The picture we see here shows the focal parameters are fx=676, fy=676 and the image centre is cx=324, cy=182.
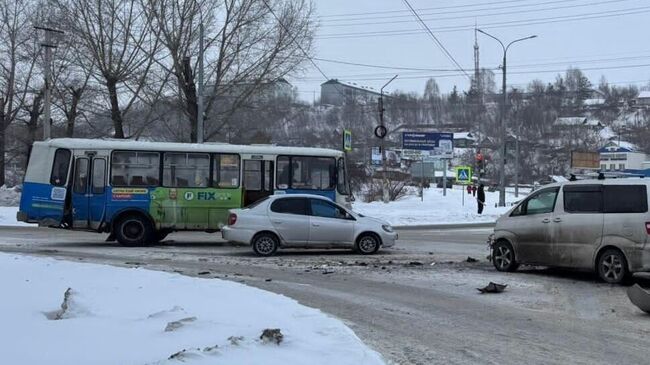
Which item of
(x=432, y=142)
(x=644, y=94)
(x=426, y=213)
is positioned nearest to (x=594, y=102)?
(x=644, y=94)

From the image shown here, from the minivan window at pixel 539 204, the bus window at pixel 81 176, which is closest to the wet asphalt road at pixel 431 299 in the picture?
the minivan window at pixel 539 204

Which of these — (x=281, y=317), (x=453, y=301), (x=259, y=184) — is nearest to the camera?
(x=281, y=317)

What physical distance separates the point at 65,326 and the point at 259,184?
1386 cm

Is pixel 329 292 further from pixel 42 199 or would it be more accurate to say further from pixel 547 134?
pixel 547 134

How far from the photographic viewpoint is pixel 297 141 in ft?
177

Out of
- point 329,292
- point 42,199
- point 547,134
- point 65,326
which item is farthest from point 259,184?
point 547,134

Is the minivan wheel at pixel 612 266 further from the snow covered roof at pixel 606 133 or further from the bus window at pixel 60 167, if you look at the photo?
the snow covered roof at pixel 606 133

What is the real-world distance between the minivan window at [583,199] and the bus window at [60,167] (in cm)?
1324

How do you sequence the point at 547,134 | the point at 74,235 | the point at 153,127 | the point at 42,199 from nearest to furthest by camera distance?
the point at 42,199, the point at 74,235, the point at 153,127, the point at 547,134

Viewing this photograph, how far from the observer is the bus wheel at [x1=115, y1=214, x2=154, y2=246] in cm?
Answer: 1883

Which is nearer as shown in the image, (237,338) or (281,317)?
(237,338)

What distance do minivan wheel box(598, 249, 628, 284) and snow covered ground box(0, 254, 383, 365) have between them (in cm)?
607

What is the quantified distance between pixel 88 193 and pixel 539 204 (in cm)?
1218

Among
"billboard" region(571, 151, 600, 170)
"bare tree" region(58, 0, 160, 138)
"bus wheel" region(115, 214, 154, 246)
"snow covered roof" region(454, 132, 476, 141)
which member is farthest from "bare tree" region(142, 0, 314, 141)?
"snow covered roof" region(454, 132, 476, 141)
